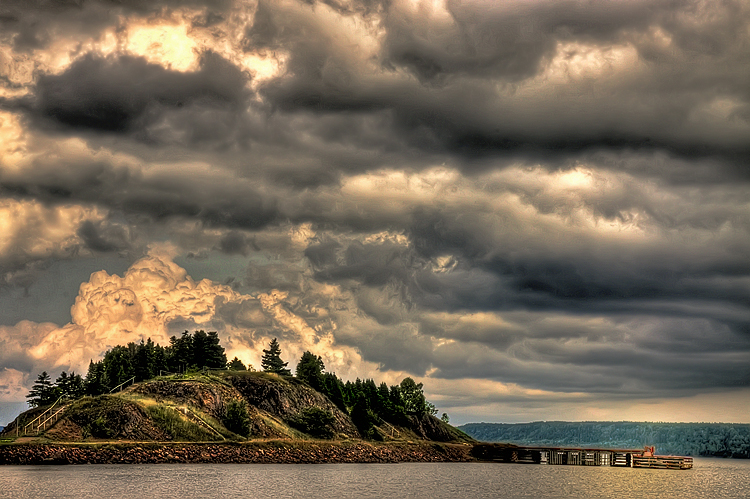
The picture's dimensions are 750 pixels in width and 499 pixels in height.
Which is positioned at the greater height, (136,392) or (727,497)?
(136,392)

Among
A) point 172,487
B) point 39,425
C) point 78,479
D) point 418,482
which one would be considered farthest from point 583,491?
point 39,425

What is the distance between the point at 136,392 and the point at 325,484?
76.6m

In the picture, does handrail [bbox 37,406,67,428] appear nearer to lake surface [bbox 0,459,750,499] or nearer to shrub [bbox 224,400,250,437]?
lake surface [bbox 0,459,750,499]

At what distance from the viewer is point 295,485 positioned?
134 m

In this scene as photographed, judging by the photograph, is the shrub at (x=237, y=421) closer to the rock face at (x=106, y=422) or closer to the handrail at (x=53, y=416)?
the rock face at (x=106, y=422)

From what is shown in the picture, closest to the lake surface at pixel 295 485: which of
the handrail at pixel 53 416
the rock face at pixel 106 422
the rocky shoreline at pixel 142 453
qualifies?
the rocky shoreline at pixel 142 453

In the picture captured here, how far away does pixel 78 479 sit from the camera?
122062 millimetres

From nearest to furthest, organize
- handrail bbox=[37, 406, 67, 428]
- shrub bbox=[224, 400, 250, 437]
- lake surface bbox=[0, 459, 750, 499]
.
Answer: lake surface bbox=[0, 459, 750, 499] → handrail bbox=[37, 406, 67, 428] → shrub bbox=[224, 400, 250, 437]

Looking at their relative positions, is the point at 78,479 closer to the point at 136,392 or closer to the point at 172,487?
the point at 172,487

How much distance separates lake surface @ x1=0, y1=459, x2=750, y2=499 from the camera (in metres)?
111

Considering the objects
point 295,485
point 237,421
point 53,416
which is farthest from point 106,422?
point 295,485

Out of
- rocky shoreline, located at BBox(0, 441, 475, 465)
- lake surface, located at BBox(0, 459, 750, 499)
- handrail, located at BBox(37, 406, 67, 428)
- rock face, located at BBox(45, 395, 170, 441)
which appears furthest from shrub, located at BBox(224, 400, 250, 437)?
handrail, located at BBox(37, 406, 67, 428)

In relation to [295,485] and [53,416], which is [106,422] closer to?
[53,416]

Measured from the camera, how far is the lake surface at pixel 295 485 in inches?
4373
